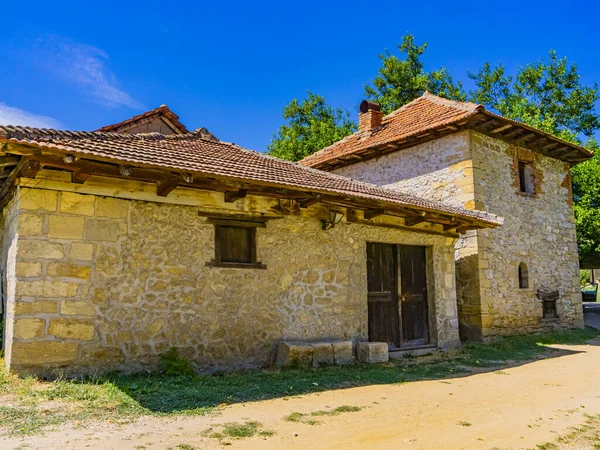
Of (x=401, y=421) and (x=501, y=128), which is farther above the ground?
(x=501, y=128)

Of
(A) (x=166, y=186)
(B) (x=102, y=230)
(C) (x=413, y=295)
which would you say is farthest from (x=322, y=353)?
(B) (x=102, y=230)

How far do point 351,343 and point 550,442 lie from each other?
11.9ft

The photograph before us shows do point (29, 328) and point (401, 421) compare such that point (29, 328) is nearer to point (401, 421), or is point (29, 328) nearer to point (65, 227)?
point (65, 227)

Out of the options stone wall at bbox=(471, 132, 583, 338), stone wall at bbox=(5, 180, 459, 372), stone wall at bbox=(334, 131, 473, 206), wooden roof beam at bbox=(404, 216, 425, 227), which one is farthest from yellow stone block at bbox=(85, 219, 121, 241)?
stone wall at bbox=(471, 132, 583, 338)

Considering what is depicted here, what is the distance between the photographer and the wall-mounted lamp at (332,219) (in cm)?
805

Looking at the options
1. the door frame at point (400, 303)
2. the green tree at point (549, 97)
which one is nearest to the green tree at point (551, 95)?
the green tree at point (549, 97)

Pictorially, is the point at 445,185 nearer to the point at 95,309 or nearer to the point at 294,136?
the point at 95,309

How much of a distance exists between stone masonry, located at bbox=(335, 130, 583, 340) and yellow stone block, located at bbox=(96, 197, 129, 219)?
7788 millimetres

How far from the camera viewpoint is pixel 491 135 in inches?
474

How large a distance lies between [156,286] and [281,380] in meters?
2.00

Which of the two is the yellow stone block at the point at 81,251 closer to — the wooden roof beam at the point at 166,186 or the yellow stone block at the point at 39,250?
the yellow stone block at the point at 39,250

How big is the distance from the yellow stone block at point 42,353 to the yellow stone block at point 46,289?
542mm

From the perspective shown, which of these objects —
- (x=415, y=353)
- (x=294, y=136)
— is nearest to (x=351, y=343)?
(x=415, y=353)

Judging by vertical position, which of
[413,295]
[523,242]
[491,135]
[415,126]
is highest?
[415,126]
